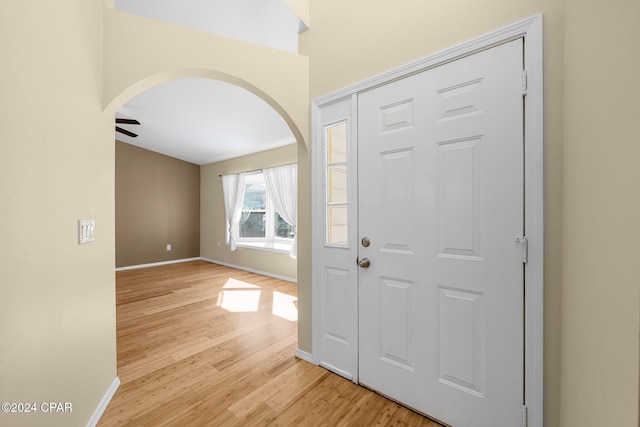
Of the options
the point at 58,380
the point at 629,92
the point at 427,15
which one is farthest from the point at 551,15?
the point at 58,380

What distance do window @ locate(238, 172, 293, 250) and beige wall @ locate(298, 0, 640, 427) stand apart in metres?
3.69

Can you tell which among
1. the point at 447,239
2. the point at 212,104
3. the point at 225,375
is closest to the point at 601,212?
the point at 447,239

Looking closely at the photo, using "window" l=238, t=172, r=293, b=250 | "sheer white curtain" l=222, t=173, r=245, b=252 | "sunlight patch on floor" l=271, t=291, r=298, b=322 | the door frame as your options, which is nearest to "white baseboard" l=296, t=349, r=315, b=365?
"sunlight patch on floor" l=271, t=291, r=298, b=322

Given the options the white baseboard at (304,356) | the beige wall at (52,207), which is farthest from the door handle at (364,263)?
the beige wall at (52,207)

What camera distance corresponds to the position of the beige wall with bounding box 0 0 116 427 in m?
0.86

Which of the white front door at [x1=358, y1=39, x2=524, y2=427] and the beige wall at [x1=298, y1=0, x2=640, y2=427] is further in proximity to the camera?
the white front door at [x1=358, y1=39, x2=524, y2=427]

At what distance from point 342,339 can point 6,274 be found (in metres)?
1.74

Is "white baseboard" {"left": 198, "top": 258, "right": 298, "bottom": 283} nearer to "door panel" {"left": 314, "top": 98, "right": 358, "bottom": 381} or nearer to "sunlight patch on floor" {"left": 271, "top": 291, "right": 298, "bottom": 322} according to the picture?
"sunlight patch on floor" {"left": 271, "top": 291, "right": 298, "bottom": 322}

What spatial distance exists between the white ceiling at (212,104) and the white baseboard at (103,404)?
2740mm

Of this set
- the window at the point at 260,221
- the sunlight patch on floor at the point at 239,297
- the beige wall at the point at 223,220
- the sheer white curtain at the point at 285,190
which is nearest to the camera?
the sunlight patch on floor at the point at 239,297

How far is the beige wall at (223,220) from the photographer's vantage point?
479cm

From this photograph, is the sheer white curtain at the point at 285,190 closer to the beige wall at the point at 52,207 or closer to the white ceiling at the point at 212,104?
the white ceiling at the point at 212,104

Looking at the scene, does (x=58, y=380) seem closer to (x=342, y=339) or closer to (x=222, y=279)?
(x=342, y=339)

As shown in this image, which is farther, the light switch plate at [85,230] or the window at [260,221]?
the window at [260,221]
